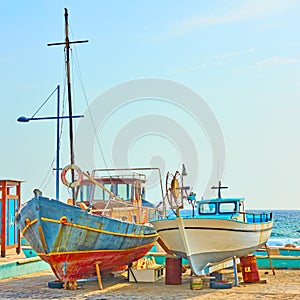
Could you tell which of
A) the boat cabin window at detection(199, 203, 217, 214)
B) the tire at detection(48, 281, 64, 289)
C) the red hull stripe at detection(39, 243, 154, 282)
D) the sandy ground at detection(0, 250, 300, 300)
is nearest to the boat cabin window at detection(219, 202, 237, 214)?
the boat cabin window at detection(199, 203, 217, 214)

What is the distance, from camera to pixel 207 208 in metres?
20.1

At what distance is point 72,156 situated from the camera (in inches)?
850

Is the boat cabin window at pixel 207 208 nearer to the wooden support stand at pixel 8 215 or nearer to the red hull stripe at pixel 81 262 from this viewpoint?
the red hull stripe at pixel 81 262

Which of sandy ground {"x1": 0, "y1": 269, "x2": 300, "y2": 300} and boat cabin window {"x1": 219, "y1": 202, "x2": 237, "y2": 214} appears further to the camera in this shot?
boat cabin window {"x1": 219, "y1": 202, "x2": 237, "y2": 214}

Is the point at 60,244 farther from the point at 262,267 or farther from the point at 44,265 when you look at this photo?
the point at 262,267

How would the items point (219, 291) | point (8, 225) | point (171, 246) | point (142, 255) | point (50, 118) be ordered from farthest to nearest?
point (50, 118)
point (8, 225)
point (142, 255)
point (171, 246)
point (219, 291)

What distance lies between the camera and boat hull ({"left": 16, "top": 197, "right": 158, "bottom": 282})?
16.1 meters

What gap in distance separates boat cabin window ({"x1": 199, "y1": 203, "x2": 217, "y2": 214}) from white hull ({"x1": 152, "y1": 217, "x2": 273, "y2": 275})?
75.8 inches

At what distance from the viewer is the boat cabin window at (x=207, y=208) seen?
1994 cm

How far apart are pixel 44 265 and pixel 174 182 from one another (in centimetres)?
607

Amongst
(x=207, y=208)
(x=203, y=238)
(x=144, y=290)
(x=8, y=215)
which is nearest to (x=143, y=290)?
(x=144, y=290)

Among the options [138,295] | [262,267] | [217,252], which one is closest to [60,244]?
[138,295]

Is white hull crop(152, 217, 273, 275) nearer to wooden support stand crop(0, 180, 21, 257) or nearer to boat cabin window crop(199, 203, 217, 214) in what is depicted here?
boat cabin window crop(199, 203, 217, 214)

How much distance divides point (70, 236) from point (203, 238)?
3.63m
